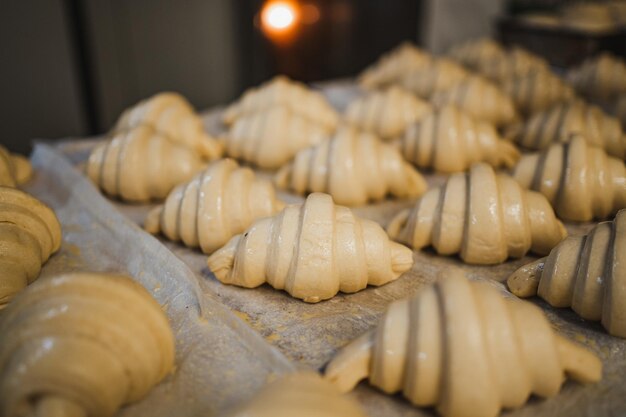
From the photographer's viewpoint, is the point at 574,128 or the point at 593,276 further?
the point at 574,128

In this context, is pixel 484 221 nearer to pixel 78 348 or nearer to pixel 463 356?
pixel 463 356

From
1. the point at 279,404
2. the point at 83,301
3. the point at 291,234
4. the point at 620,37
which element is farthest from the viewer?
the point at 620,37

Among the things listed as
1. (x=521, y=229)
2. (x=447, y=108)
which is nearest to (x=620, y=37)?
(x=447, y=108)

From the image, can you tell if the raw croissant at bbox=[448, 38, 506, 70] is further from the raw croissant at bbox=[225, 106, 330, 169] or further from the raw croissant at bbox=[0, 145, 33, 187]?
the raw croissant at bbox=[0, 145, 33, 187]

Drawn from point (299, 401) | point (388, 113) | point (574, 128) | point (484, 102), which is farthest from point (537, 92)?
point (299, 401)

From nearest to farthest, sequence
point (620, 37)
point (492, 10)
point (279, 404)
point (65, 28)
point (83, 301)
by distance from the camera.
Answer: point (279, 404)
point (83, 301)
point (65, 28)
point (620, 37)
point (492, 10)

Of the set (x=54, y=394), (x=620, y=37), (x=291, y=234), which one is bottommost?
(x=54, y=394)

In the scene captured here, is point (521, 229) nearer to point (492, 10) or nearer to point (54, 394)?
point (54, 394)
